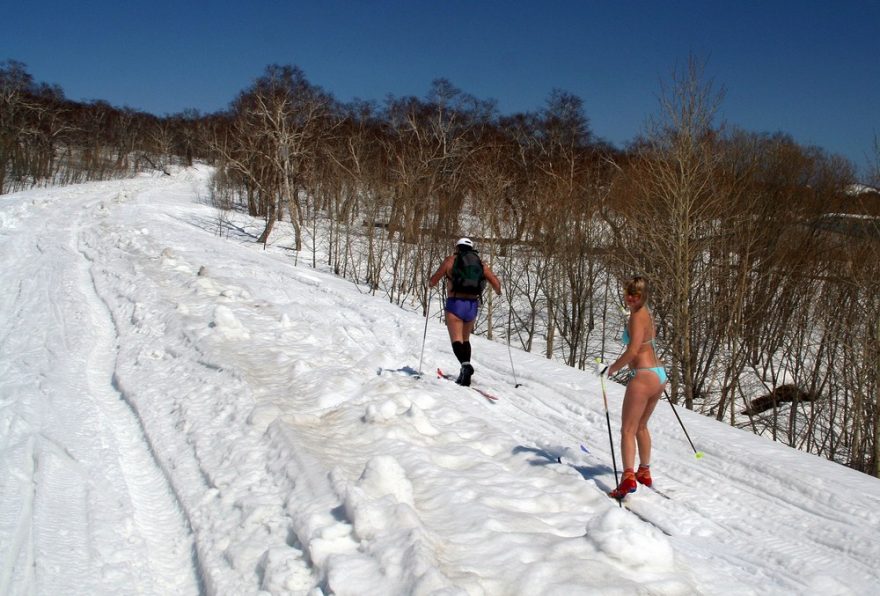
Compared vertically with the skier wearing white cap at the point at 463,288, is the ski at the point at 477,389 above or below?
below

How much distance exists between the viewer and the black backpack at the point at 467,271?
7.56 m

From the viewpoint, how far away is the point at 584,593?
3.35 metres

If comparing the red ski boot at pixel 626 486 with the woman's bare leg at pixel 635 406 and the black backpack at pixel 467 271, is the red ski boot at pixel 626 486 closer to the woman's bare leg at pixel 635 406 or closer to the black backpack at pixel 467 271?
the woman's bare leg at pixel 635 406

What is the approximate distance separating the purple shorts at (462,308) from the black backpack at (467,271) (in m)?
0.14

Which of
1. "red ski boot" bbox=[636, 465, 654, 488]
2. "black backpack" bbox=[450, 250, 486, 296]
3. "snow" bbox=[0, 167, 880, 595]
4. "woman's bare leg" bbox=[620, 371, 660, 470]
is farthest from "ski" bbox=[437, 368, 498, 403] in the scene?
"woman's bare leg" bbox=[620, 371, 660, 470]

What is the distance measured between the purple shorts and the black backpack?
0.45 ft

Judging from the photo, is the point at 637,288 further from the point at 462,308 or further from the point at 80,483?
the point at 80,483

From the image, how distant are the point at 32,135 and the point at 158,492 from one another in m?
66.8

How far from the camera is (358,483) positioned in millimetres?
4531

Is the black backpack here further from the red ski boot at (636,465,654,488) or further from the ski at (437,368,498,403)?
the red ski boot at (636,465,654,488)

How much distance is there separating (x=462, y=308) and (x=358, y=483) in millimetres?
3507

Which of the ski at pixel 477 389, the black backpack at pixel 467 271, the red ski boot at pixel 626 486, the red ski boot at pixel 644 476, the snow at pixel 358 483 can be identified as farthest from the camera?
the black backpack at pixel 467 271

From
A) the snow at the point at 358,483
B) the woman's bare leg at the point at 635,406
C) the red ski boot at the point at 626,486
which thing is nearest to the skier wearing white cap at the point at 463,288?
the snow at the point at 358,483

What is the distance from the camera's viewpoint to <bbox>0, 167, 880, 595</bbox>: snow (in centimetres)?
368
